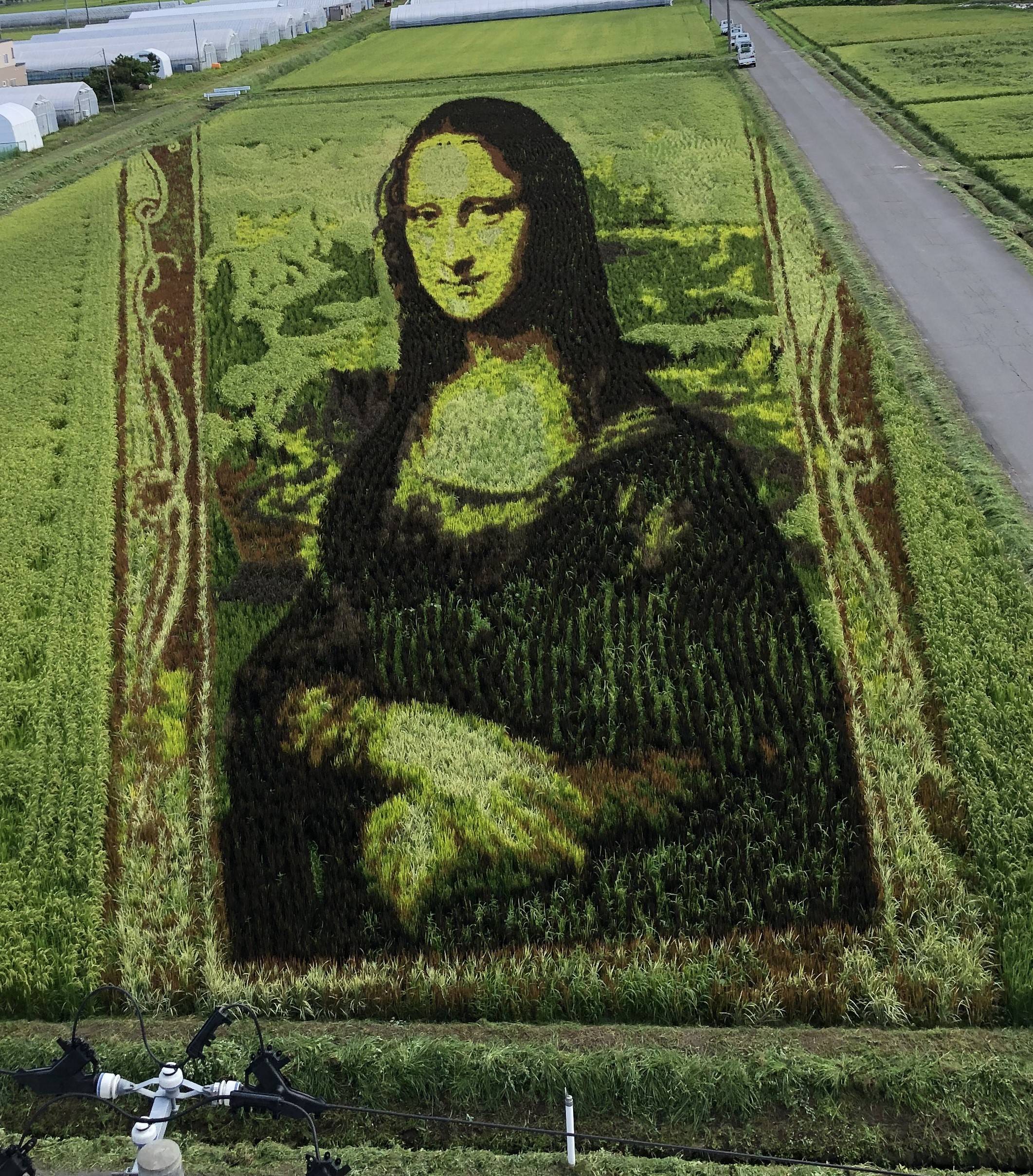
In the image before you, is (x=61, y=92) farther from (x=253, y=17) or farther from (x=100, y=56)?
(x=253, y=17)

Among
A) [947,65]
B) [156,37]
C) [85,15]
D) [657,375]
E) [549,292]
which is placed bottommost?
[657,375]

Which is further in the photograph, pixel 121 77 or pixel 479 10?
pixel 479 10

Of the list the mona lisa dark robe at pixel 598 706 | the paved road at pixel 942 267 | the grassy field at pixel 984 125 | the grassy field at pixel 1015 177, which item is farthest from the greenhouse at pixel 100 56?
the mona lisa dark robe at pixel 598 706

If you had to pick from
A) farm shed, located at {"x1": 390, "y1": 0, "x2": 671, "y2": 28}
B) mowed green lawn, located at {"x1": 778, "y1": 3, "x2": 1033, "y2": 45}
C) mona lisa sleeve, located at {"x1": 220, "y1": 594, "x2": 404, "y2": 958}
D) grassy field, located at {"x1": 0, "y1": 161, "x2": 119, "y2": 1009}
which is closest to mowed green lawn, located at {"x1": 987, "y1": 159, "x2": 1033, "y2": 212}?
mona lisa sleeve, located at {"x1": 220, "y1": 594, "x2": 404, "y2": 958}

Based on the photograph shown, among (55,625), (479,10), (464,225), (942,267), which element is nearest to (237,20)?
(479,10)

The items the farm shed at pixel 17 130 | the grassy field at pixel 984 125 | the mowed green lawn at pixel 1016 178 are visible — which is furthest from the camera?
the farm shed at pixel 17 130

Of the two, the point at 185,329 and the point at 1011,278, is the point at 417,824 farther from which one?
the point at 1011,278

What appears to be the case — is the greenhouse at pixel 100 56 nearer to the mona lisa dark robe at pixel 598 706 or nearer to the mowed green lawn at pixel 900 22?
the mowed green lawn at pixel 900 22

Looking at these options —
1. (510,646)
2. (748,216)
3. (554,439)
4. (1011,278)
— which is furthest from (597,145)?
(510,646)

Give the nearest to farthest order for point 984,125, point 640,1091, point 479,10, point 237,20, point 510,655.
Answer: point 640,1091 < point 510,655 < point 984,125 < point 237,20 < point 479,10
